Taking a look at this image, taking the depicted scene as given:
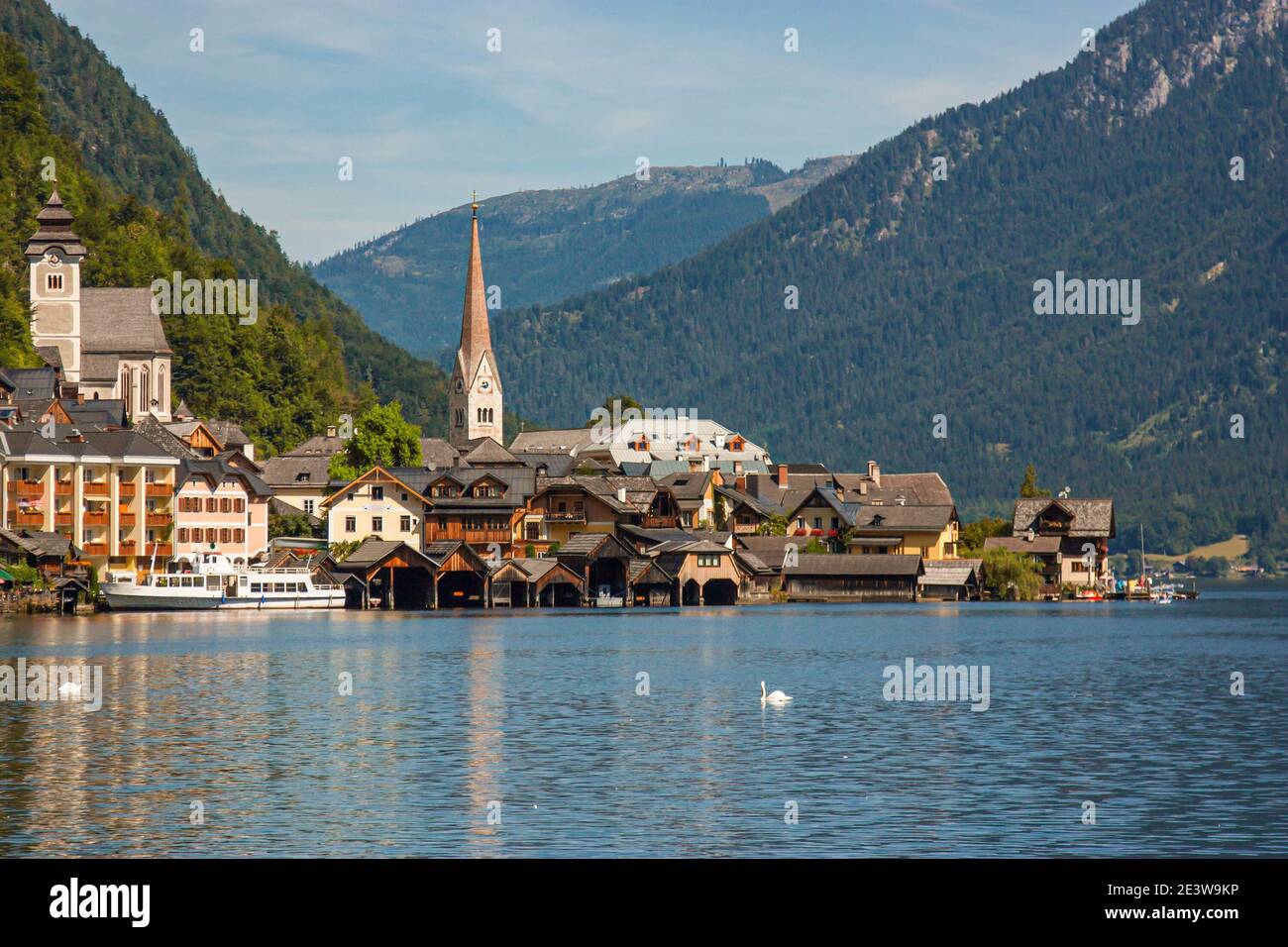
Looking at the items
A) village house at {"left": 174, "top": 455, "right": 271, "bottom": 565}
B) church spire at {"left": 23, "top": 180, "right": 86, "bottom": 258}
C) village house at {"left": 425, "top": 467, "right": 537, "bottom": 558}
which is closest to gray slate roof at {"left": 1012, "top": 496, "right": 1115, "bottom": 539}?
village house at {"left": 425, "top": 467, "right": 537, "bottom": 558}

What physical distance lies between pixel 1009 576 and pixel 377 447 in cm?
5720

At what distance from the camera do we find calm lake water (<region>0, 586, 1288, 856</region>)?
1260 inches

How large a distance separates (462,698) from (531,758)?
1651 cm

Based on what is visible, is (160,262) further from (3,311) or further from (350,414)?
(3,311)

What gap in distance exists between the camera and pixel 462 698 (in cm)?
5919

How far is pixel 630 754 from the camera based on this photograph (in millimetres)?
43938

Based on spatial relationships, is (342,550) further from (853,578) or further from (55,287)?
Result: (853,578)

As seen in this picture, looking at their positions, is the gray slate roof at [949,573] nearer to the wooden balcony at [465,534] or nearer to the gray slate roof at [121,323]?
the wooden balcony at [465,534]

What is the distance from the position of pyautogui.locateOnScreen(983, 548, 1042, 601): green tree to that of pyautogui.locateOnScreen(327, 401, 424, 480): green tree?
170 ft

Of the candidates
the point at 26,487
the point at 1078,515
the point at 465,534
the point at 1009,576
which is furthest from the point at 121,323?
the point at 1078,515

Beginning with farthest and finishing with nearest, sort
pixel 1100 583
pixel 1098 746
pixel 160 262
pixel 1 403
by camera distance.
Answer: pixel 160 262
pixel 1100 583
pixel 1 403
pixel 1098 746
